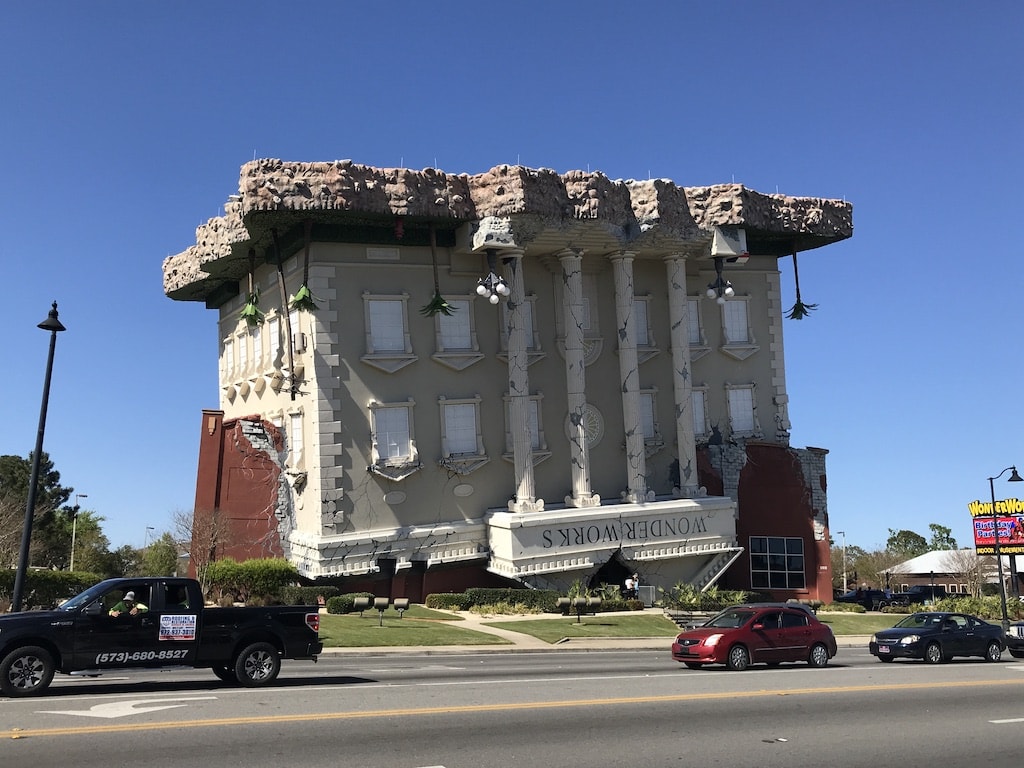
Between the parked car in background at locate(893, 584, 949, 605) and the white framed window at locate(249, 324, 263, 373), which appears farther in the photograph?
the parked car in background at locate(893, 584, 949, 605)

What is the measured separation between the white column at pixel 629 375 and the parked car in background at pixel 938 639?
18366 mm

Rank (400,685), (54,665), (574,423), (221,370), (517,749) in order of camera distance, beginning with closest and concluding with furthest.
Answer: (517,749), (54,665), (400,685), (574,423), (221,370)

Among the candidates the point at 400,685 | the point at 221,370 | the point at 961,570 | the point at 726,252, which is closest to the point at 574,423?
the point at 726,252

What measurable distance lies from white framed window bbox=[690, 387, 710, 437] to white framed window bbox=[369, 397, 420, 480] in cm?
1396

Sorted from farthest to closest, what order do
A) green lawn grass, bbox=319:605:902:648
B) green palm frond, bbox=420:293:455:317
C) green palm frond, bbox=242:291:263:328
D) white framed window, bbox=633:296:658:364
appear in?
white framed window, bbox=633:296:658:364
green palm frond, bbox=242:291:263:328
green palm frond, bbox=420:293:455:317
green lawn grass, bbox=319:605:902:648

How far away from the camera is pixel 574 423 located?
4488cm

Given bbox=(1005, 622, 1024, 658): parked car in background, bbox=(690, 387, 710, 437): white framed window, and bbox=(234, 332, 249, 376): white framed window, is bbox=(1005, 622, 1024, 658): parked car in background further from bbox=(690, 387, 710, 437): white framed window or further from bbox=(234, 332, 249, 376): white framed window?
bbox=(234, 332, 249, 376): white framed window

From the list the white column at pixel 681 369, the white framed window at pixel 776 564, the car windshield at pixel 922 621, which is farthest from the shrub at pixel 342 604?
the white framed window at pixel 776 564

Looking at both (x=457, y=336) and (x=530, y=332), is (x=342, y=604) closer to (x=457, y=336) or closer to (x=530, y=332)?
(x=457, y=336)

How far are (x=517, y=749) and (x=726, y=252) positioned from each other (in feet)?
121

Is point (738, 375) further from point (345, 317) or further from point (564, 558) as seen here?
point (345, 317)

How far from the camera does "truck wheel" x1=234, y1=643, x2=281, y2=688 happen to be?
17984mm

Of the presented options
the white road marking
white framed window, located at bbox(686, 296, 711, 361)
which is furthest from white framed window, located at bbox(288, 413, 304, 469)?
the white road marking

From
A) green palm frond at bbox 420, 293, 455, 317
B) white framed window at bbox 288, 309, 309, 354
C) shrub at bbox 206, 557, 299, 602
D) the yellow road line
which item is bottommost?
the yellow road line
